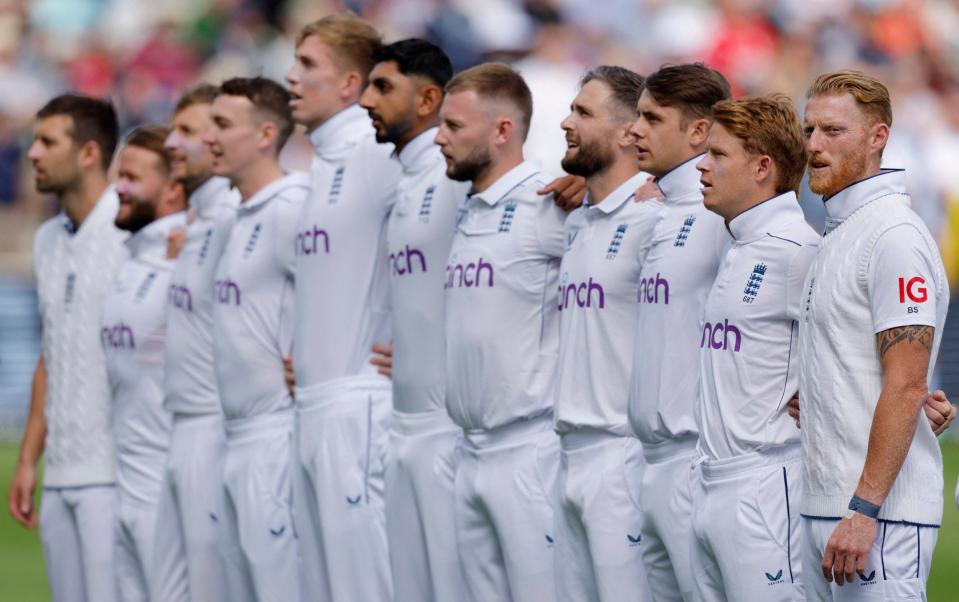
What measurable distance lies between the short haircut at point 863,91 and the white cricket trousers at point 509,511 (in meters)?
2.24

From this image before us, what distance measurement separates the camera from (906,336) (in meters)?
5.27

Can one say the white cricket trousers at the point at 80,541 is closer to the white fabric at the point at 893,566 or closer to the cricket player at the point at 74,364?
the cricket player at the point at 74,364

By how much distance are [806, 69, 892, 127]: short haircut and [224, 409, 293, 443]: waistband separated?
142 inches

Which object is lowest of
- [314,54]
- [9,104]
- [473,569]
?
[473,569]

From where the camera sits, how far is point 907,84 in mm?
20953

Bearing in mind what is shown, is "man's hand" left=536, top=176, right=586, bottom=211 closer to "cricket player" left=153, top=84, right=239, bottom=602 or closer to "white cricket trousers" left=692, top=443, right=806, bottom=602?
"white cricket trousers" left=692, top=443, right=806, bottom=602

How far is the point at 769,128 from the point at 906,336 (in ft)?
3.51

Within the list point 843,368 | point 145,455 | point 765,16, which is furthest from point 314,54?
point 765,16

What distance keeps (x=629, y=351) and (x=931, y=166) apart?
13825 millimetres

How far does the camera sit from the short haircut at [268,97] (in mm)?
8805

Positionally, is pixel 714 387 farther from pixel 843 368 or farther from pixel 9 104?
pixel 9 104

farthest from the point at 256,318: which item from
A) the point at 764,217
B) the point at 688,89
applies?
the point at 764,217

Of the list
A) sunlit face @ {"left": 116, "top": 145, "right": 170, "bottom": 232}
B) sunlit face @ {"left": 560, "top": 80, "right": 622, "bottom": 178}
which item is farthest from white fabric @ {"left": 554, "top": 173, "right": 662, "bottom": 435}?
sunlit face @ {"left": 116, "top": 145, "right": 170, "bottom": 232}

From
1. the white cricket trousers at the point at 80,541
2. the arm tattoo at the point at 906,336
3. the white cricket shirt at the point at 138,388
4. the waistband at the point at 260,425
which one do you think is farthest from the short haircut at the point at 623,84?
the white cricket trousers at the point at 80,541
